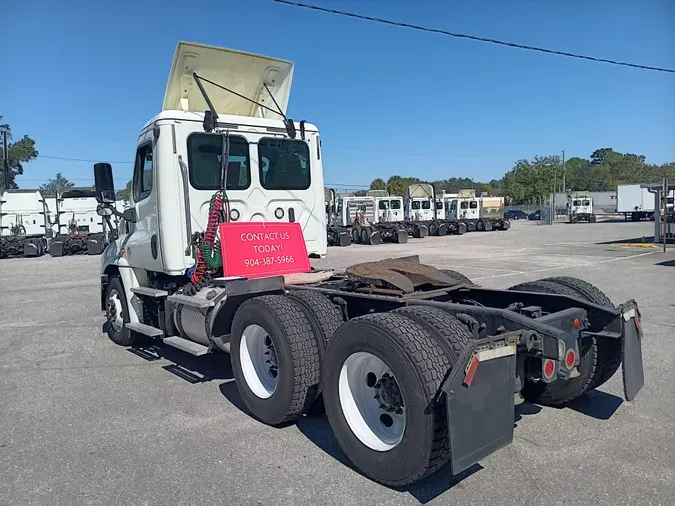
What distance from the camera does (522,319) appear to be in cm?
361

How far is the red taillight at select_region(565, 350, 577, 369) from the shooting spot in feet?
12.2

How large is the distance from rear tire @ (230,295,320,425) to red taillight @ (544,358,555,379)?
1.68m

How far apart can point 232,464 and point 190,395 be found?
5.73 ft

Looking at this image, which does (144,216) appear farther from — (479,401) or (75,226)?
(75,226)

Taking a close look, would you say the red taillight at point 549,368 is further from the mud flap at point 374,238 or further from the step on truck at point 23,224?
the mud flap at point 374,238

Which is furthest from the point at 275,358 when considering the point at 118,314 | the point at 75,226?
the point at 75,226

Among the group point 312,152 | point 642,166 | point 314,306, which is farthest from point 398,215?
point 642,166

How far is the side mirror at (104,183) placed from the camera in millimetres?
6926

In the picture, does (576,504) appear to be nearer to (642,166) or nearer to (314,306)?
(314,306)

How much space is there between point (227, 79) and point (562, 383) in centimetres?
514

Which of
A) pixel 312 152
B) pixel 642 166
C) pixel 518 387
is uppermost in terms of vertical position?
pixel 642 166

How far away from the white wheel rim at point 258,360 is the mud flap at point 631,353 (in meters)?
2.69

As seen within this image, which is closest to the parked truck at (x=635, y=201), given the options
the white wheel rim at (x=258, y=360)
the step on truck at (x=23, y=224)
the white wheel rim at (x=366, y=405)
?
the step on truck at (x=23, y=224)

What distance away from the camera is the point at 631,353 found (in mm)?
4047
